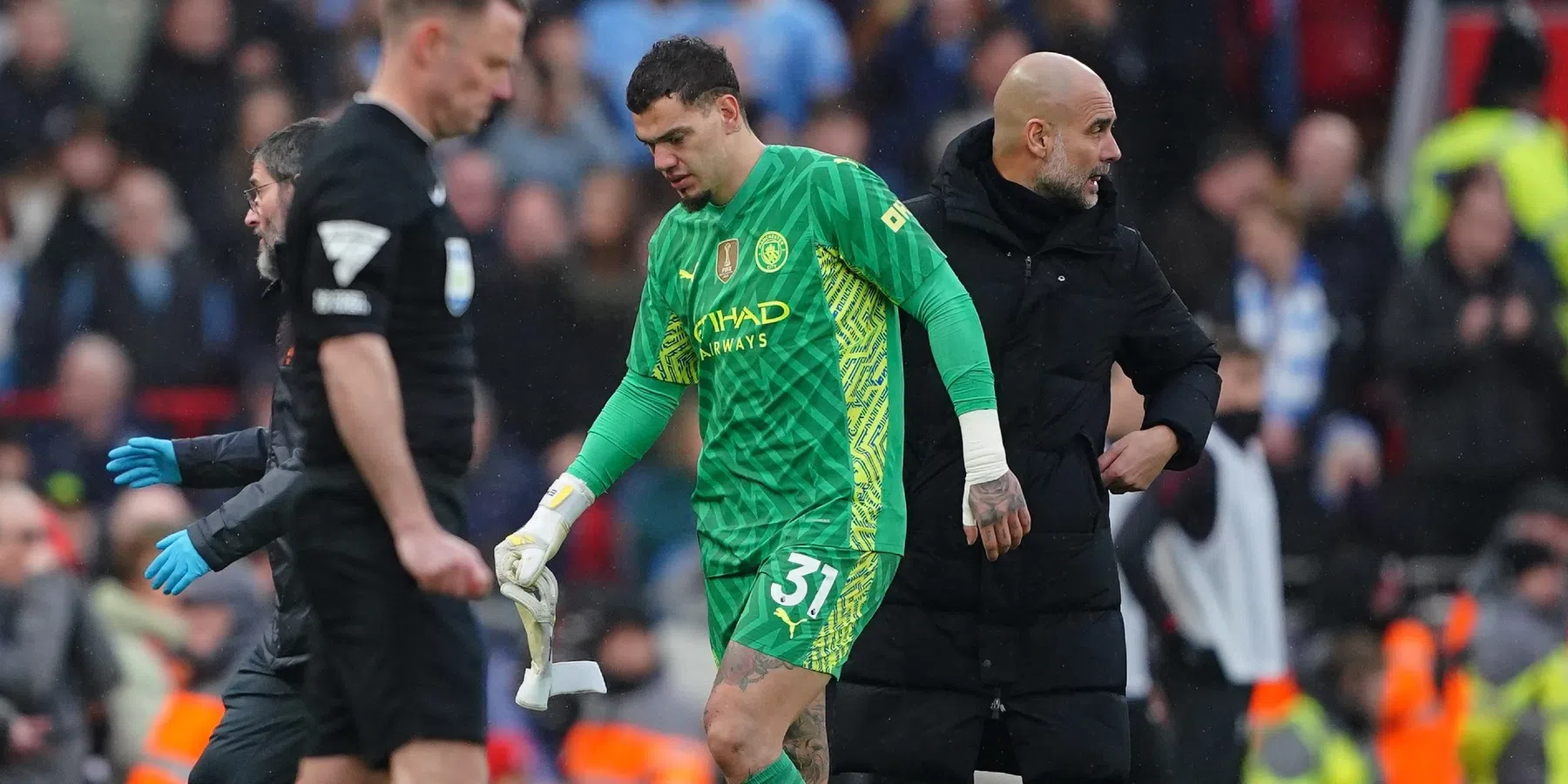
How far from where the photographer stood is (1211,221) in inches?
514

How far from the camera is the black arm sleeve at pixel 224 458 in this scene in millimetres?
6820

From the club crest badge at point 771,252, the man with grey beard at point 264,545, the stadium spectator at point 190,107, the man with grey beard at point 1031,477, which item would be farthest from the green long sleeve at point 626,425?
the stadium spectator at point 190,107

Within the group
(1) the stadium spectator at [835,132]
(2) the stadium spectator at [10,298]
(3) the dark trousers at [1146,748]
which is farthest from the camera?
(1) the stadium spectator at [835,132]

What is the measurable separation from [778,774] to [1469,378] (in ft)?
25.6

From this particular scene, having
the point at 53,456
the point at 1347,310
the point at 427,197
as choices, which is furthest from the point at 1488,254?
the point at 427,197

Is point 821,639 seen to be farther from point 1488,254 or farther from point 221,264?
point 1488,254

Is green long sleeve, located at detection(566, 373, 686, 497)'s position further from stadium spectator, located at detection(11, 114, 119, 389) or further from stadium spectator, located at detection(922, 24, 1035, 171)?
stadium spectator, located at detection(922, 24, 1035, 171)

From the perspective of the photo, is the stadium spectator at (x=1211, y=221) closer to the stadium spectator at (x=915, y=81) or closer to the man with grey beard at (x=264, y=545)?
the stadium spectator at (x=915, y=81)

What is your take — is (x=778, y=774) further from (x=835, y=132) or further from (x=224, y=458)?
(x=835, y=132)

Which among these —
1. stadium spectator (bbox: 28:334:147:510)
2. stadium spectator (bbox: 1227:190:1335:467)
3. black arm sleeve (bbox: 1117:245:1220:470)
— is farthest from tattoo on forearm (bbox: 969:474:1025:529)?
stadium spectator (bbox: 1227:190:1335:467)

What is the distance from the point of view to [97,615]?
9938mm

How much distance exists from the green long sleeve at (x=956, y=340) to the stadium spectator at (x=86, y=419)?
6253mm

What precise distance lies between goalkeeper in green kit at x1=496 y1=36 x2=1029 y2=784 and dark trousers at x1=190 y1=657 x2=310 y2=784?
80 cm

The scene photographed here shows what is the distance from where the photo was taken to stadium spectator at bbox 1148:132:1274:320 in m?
12.7
